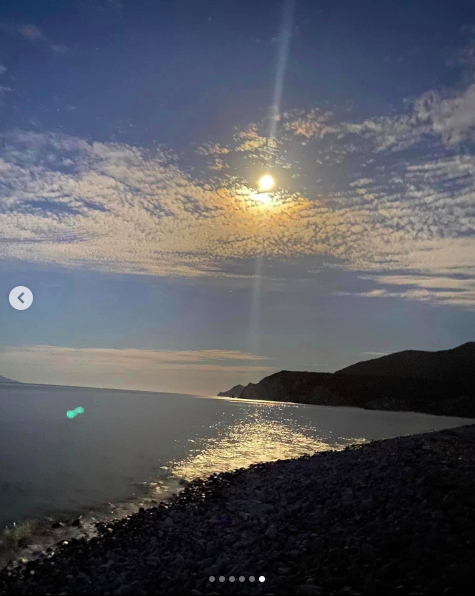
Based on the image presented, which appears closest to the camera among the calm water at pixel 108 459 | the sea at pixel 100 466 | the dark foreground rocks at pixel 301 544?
the dark foreground rocks at pixel 301 544

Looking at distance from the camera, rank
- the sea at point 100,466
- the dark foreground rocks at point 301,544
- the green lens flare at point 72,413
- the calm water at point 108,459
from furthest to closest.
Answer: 1. the green lens flare at point 72,413
2. the calm water at point 108,459
3. the sea at point 100,466
4. the dark foreground rocks at point 301,544

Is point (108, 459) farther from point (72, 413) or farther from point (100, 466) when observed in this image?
point (72, 413)

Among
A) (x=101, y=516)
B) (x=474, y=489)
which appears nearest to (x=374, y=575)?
(x=474, y=489)

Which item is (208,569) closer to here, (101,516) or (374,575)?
(374,575)

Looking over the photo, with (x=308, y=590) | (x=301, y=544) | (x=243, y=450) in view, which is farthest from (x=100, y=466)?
(x=308, y=590)

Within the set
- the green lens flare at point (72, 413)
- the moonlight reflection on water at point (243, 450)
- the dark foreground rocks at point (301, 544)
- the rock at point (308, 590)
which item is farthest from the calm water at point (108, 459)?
the green lens flare at point (72, 413)

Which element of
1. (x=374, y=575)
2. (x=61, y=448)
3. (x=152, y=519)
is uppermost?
(x=374, y=575)

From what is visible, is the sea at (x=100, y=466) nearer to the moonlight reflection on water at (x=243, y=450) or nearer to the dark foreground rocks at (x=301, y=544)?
the moonlight reflection on water at (x=243, y=450)

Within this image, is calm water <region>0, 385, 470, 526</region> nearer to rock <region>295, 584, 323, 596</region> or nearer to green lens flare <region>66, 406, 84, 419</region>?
rock <region>295, 584, 323, 596</region>

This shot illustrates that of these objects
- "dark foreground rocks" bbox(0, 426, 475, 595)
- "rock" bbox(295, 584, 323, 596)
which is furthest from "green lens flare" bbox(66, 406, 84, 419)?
"rock" bbox(295, 584, 323, 596)
